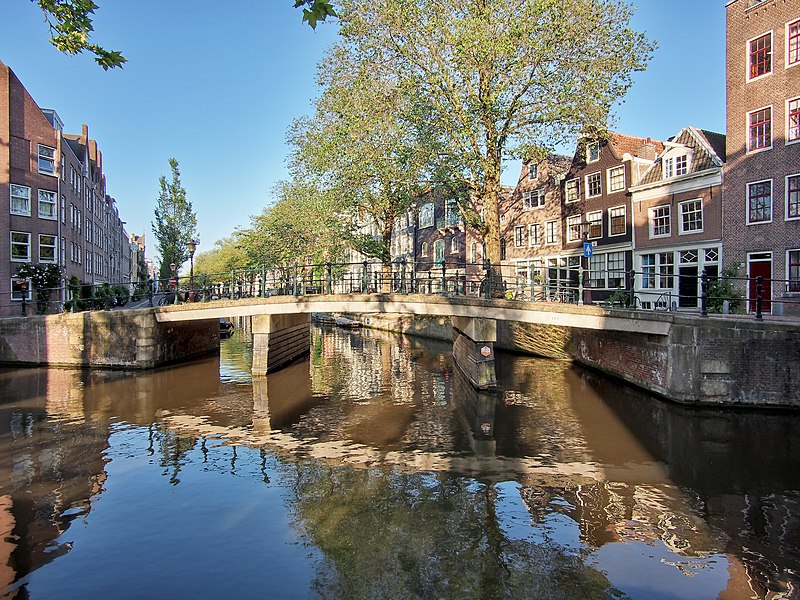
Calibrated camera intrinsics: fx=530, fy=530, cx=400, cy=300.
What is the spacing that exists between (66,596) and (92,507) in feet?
8.63

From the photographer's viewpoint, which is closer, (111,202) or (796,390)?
(796,390)

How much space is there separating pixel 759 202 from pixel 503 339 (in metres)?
13.0

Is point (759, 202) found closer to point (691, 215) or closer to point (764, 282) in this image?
point (764, 282)

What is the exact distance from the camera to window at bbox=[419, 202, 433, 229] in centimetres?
4566

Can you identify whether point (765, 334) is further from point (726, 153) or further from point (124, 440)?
point (124, 440)

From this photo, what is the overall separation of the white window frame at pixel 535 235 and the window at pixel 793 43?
54.9ft

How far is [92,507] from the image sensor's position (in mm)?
7934

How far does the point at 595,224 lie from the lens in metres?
30.4

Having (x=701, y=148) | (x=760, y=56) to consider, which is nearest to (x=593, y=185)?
(x=701, y=148)

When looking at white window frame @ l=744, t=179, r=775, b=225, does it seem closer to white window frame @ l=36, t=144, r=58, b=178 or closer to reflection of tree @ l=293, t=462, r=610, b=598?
reflection of tree @ l=293, t=462, r=610, b=598

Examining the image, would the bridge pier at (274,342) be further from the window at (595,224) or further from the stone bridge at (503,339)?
the window at (595,224)

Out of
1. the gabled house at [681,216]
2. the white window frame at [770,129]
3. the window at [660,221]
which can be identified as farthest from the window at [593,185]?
the white window frame at [770,129]

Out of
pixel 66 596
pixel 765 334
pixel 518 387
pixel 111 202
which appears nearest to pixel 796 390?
pixel 765 334

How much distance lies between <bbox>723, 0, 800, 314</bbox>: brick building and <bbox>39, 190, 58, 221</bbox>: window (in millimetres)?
35636
